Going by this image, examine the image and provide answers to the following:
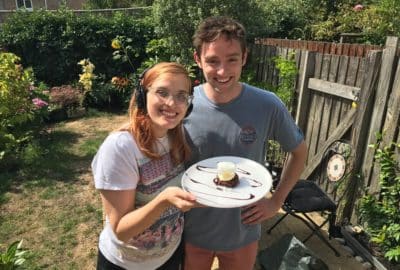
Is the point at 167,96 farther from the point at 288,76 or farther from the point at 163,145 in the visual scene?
the point at 288,76

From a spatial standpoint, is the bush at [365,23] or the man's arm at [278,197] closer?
the man's arm at [278,197]

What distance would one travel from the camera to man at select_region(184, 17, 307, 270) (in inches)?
75.0

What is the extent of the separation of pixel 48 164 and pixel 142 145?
5.62 m

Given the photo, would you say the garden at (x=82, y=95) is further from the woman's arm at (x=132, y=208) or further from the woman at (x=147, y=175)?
the woman's arm at (x=132, y=208)

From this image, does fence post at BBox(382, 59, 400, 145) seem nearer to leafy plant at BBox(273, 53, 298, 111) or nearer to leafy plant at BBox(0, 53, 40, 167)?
leafy plant at BBox(273, 53, 298, 111)

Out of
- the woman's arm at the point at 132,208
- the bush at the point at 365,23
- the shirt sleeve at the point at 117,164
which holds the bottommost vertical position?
the woman's arm at the point at 132,208

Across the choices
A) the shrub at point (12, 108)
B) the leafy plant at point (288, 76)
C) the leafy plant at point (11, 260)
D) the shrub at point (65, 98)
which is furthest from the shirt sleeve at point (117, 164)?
the shrub at point (65, 98)

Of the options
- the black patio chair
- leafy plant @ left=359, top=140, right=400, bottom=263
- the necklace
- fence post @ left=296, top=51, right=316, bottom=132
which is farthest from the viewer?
fence post @ left=296, top=51, right=316, bottom=132

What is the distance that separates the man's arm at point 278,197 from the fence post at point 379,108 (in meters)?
2.38

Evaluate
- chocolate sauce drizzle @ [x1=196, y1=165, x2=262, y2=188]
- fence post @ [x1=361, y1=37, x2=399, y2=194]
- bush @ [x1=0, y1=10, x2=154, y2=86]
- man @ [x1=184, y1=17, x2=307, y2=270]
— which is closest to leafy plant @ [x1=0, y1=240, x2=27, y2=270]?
man @ [x1=184, y1=17, x2=307, y2=270]

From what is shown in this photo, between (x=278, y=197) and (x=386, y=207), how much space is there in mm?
2375

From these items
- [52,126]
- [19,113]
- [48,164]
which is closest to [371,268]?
[48,164]

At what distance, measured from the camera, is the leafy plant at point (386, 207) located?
12.2 ft

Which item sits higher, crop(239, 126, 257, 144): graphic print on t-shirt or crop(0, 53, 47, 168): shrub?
crop(239, 126, 257, 144): graphic print on t-shirt
